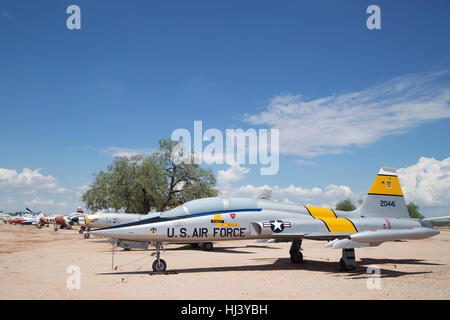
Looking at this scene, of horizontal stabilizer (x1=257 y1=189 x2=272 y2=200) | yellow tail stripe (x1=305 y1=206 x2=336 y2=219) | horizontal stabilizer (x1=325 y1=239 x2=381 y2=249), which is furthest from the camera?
horizontal stabilizer (x1=257 y1=189 x2=272 y2=200)

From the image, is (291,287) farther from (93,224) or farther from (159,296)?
(93,224)

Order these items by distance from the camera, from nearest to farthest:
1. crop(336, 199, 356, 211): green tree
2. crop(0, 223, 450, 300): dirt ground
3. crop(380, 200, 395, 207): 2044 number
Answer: crop(0, 223, 450, 300): dirt ground, crop(380, 200, 395, 207): 2044 number, crop(336, 199, 356, 211): green tree

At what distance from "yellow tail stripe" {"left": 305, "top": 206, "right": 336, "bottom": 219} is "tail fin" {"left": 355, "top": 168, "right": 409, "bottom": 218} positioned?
1.67 metres

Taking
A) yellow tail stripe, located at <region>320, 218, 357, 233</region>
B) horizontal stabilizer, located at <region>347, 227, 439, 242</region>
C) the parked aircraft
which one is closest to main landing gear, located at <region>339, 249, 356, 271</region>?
the parked aircraft

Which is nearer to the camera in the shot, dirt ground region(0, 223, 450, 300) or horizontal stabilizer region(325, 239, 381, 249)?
dirt ground region(0, 223, 450, 300)

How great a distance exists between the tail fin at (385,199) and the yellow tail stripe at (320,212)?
5.47ft

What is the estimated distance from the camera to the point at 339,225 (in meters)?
13.9

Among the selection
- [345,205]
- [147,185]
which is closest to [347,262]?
[147,185]

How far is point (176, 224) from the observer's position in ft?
39.9

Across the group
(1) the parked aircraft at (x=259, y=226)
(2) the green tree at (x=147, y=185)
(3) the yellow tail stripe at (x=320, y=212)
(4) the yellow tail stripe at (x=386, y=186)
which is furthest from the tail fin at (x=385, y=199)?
(2) the green tree at (x=147, y=185)

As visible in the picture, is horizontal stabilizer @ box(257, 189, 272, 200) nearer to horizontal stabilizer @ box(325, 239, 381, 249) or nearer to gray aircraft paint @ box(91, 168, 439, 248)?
gray aircraft paint @ box(91, 168, 439, 248)

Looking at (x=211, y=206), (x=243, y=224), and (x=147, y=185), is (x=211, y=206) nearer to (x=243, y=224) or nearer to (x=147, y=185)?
(x=243, y=224)

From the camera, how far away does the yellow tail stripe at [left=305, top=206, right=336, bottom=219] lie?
582 inches

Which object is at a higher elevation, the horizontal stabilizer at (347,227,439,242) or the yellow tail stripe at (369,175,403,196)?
the yellow tail stripe at (369,175,403,196)
